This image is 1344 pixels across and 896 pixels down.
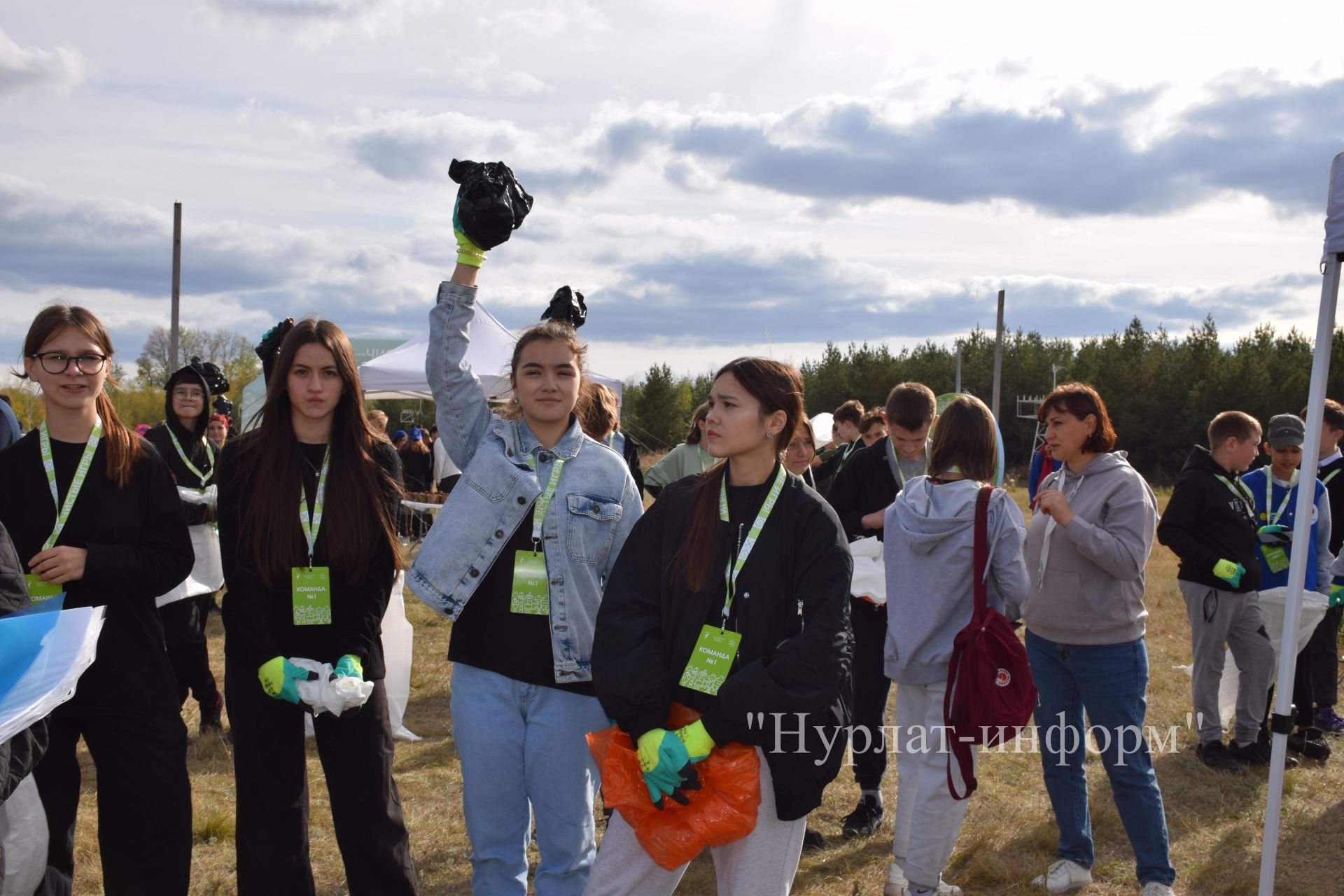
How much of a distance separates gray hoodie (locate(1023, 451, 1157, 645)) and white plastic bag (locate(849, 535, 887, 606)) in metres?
0.62

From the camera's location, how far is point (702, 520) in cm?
261

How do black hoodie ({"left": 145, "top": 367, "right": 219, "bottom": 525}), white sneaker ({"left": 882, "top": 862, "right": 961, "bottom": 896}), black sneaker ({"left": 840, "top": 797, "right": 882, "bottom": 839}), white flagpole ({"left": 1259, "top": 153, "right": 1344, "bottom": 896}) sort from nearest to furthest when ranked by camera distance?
1. white flagpole ({"left": 1259, "top": 153, "right": 1344, "bottom": 896})
2. white sneaker ({"left": 882, "top": 862, "right": 961, "bottom": 896})
3. black sneaker ({"left": 840, "top": 797, "right": 882, "bottom": 839})
4. black hoodie ({"left": 145, "top": 367, "right": 219, "bottom": 525})

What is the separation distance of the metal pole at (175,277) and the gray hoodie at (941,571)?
1711 cm

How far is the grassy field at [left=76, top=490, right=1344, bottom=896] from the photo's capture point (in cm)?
421

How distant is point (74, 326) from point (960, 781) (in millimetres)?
3190

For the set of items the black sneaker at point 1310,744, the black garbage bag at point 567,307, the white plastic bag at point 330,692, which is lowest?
the black sneaker at point 1310,744

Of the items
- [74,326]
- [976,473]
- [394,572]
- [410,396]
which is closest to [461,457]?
[394,572]

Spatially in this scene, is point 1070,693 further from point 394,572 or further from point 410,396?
point 410,396

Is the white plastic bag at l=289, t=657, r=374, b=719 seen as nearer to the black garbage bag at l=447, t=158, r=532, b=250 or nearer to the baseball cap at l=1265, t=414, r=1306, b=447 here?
the black garbage bag at l=447, t=158, r=532, b=250

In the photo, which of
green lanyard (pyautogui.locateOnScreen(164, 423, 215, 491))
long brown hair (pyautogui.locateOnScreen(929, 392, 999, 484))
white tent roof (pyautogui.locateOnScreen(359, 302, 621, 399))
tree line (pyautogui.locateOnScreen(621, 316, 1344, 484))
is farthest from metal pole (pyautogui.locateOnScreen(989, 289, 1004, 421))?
long brown hair (pyautogui.locateOnScreen(929, 392, 999, 484))

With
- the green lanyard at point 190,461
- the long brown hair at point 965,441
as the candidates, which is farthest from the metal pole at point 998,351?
the long brown hair at point 965,441

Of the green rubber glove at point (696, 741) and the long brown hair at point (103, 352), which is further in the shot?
the long brown hair at point (103, 352)

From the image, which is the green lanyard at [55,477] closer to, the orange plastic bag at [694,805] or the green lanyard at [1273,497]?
the orange plastic bag at [694,805]

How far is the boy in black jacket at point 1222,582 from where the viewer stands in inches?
226
